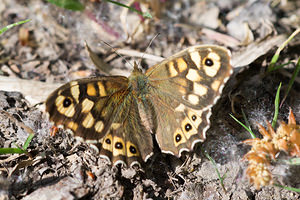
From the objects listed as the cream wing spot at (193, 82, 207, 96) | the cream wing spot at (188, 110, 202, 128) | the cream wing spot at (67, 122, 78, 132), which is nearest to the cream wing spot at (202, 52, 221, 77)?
the cream wing spot at (193, 82, 207, 96)

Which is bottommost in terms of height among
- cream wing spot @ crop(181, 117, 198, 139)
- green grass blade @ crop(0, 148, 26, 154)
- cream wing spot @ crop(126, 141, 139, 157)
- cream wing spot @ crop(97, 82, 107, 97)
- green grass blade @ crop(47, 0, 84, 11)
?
cream wing spot @ crop(126, 141, 139, 157)

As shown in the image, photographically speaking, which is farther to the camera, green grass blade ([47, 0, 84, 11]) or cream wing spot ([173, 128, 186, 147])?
green grass blade ([47, 0, 84, 11])

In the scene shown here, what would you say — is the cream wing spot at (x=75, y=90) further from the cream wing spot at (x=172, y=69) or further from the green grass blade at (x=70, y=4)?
the green grass blade at (x=70, y=4)

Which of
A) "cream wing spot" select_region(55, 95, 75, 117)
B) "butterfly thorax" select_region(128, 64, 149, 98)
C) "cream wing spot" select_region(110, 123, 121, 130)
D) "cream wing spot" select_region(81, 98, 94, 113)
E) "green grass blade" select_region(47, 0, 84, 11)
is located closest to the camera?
"cream wing spot" select_region(55, 95, 75, 117)

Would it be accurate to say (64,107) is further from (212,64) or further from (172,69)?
(212,64)

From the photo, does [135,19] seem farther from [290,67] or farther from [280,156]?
[280,156]

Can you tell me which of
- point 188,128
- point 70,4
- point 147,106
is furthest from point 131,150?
point 70,4

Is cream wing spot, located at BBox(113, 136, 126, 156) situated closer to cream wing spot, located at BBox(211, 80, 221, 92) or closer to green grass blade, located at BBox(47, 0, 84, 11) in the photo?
cream wing spot, located at BBox(211, 80, 221, 92)
